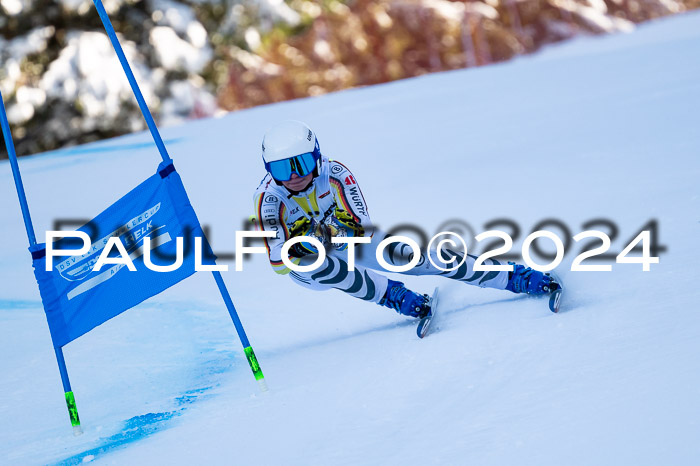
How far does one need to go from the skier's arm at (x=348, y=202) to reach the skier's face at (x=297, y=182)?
144 millimetres

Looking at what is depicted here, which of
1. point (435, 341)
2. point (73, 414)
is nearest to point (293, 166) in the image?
point (435, 341)

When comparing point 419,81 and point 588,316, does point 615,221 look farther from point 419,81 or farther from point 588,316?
point 419,81

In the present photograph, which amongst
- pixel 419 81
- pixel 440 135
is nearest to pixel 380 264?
pixel 440 135

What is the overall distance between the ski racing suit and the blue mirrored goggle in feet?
0.37

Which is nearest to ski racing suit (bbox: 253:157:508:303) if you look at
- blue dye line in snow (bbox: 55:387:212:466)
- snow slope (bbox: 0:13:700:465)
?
snow slope (bbox: 0:13:700:465)

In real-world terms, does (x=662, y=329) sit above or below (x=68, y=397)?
above

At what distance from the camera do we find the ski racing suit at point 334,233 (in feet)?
11.5

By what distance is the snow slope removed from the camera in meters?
2.49

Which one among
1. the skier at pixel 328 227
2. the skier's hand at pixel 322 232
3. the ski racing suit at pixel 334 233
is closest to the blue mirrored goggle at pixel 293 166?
the skier at pixel 328 227

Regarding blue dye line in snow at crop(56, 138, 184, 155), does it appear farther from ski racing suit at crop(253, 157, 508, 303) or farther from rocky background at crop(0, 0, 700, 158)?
ski racing suit at crop(253, 157, 508, 303)

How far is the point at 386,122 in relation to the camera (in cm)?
908

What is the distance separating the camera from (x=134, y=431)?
3.23 metres

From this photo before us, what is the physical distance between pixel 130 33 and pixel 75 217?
9473 millimetres

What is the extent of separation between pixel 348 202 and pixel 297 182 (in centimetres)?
26
